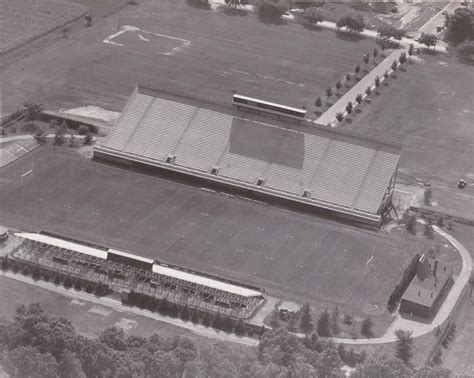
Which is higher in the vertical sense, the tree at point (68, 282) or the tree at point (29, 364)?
the tree at point (29, 364)

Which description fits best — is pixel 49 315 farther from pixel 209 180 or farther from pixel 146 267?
pixel 209 180

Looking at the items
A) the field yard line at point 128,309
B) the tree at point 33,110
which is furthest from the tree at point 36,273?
the tree at point 33,110

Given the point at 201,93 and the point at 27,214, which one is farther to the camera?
the point at 201,93

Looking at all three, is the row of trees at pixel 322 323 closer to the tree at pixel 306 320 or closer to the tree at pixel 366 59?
the tree at pixel 306 320

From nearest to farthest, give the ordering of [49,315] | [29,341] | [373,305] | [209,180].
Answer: [29,341] < [49,315] < [373,305] < [209,180]

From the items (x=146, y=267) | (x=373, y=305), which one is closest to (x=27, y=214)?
(x=146, y=267)

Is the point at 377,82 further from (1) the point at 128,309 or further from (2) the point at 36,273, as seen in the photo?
(2) the point at 36,273
